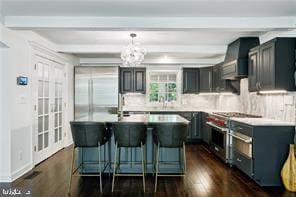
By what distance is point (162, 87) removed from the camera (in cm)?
827

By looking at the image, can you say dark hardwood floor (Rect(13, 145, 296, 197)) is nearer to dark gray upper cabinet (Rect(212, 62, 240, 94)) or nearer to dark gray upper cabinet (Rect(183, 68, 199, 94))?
dark gray upper cabinet (Rect(212, 62, 240, 94))

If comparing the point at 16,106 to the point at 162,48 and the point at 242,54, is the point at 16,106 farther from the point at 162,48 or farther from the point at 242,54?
the point at 242,54

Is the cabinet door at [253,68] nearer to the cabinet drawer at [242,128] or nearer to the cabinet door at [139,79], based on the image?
the cabinet drawer at [242,128]

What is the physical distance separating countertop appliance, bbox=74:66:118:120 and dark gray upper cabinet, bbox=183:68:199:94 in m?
2.12

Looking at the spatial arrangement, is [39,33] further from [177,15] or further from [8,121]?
[177,15]

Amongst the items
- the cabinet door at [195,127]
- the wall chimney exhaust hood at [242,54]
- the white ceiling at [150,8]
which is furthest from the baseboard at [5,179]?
the cabinet door at [195,127]

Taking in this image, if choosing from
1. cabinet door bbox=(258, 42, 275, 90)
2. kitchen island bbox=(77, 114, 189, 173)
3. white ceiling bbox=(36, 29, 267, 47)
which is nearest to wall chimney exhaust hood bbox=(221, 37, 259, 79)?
white ceiling bbox=(36, 29, 267, 47)

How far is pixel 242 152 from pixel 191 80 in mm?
3870

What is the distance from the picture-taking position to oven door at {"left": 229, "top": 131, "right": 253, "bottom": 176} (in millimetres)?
3975

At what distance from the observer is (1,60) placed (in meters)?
3.95

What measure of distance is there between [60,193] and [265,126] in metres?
3.08

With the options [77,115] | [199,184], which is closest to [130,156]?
[199,184]

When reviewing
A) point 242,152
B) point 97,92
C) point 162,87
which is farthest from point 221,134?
point 97,92

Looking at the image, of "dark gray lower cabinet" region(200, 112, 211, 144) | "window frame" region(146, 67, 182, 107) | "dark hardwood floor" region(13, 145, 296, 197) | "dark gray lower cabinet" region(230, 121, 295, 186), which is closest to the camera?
"dark hardwood floor" region(13, 145, 296, 197)
